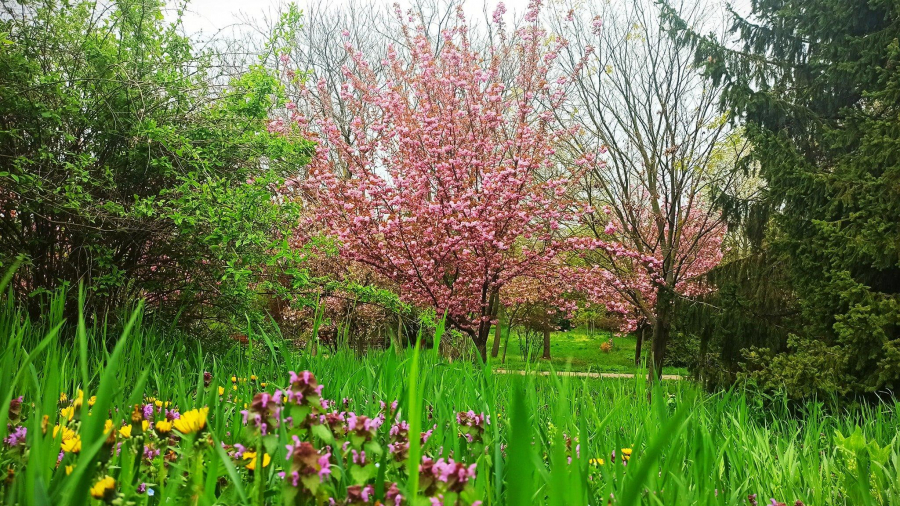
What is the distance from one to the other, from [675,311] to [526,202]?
2.94m

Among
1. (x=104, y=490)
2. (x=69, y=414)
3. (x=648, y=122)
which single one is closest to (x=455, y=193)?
(x=648, y=122)

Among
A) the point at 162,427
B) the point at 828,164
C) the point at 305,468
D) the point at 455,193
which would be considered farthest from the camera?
the point at 455,193

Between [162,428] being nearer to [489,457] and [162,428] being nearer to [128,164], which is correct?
[489,457]

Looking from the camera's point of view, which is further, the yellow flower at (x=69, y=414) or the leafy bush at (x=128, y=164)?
the leafy bush at (x=128, y=164)

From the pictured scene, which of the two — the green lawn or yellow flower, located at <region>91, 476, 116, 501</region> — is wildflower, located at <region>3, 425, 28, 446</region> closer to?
yellow flower, located at <region>91, 476, 116, 501</region>

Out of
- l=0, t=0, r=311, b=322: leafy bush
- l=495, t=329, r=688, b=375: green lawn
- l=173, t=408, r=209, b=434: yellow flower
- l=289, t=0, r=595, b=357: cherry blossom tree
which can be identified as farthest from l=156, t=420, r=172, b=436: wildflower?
l=495, t=329, r=688, b=375: green lawn

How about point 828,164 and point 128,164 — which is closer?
point 128,164

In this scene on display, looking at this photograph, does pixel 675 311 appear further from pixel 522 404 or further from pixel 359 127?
pixel 522 404

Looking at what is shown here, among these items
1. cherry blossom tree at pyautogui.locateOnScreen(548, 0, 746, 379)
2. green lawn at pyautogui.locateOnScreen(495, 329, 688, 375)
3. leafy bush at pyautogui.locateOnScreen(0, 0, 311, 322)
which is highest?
cherry blossom tree at pyautogui.locateOnScreen(548, 0, 746, 379)

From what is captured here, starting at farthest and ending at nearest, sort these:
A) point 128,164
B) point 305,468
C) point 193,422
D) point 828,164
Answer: point 828,164
point 128,164
point 193,422
point 305,468

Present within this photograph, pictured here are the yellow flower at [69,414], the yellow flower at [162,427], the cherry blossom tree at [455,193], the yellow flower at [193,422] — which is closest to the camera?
the yellow flower at [193,422]

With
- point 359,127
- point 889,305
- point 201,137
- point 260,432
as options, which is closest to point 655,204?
point 889,305

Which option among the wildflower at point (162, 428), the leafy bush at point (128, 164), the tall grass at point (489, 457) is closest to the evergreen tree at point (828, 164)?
the tall grass at point (489, 457)

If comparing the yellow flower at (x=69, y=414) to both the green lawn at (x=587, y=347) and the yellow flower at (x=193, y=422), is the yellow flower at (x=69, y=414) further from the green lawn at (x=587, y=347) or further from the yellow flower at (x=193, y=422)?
the green lawn at (x=587, y=347)
